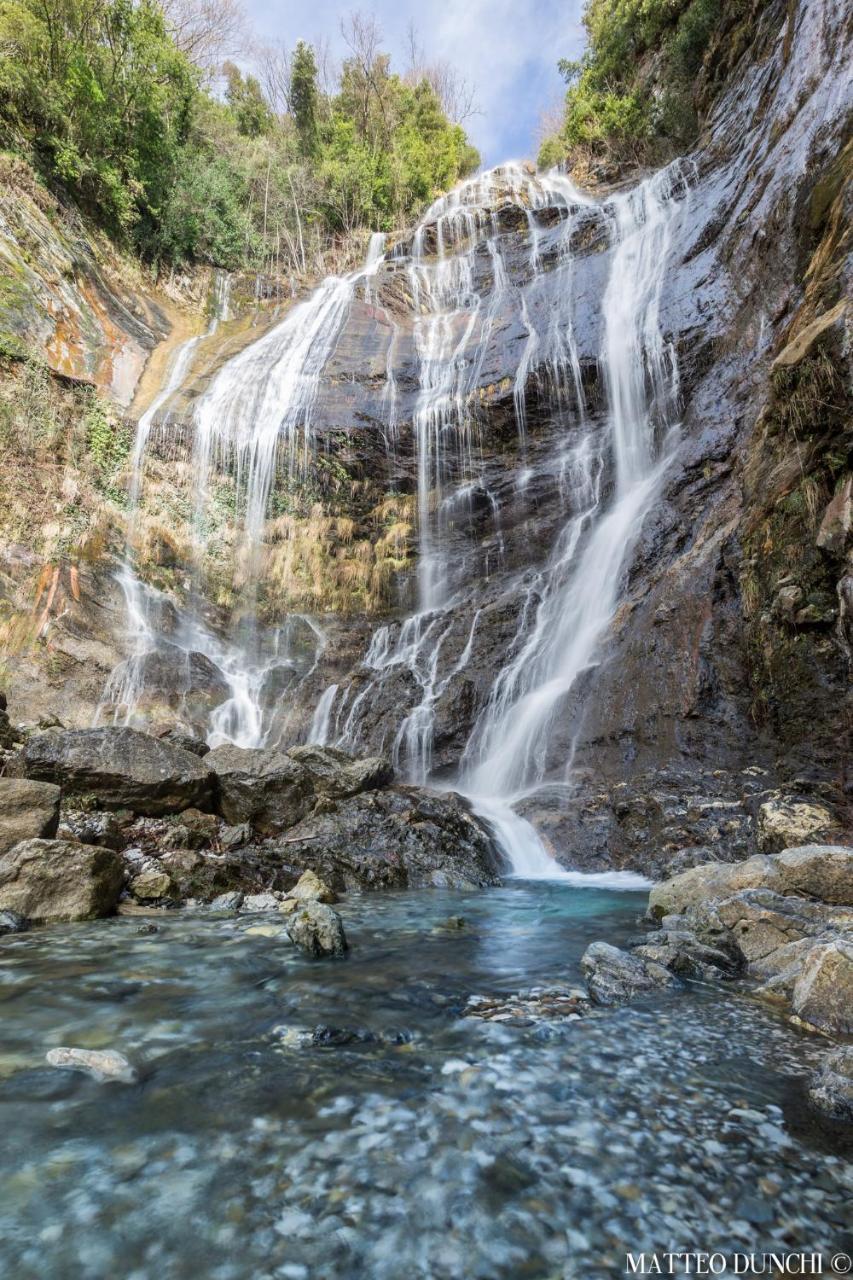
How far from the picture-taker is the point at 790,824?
6.25 meters

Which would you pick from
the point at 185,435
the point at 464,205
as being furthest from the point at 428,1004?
the point at 464,205

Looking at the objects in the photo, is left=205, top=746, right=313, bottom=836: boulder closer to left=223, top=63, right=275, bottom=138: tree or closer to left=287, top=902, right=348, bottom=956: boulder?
left=287, top=902, right=348, bottom=956: boulder

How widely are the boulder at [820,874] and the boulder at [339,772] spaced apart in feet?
17.8

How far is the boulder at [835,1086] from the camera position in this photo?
93.4 inches

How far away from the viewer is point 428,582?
1675 centimetres

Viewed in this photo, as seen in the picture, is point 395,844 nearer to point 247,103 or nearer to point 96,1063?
point 96,1063

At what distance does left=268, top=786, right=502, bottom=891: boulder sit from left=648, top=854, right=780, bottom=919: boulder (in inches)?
92.9

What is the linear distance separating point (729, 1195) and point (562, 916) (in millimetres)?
3692

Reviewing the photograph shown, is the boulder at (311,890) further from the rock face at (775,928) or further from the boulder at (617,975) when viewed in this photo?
the rock face at (775,928)

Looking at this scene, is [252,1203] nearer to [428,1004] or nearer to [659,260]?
[428,1004]

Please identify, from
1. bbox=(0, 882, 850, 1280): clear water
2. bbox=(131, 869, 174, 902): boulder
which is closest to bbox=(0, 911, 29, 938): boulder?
bbox=(0, 882, 850, 1280): clear water

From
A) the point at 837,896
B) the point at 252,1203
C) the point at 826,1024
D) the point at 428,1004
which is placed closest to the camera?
the point at 252,1203

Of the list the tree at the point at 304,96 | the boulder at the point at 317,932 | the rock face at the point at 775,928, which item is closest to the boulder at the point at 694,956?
the rock face at the point at 775,928

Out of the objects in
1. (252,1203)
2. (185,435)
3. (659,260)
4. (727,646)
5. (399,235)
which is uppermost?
(399,235)
